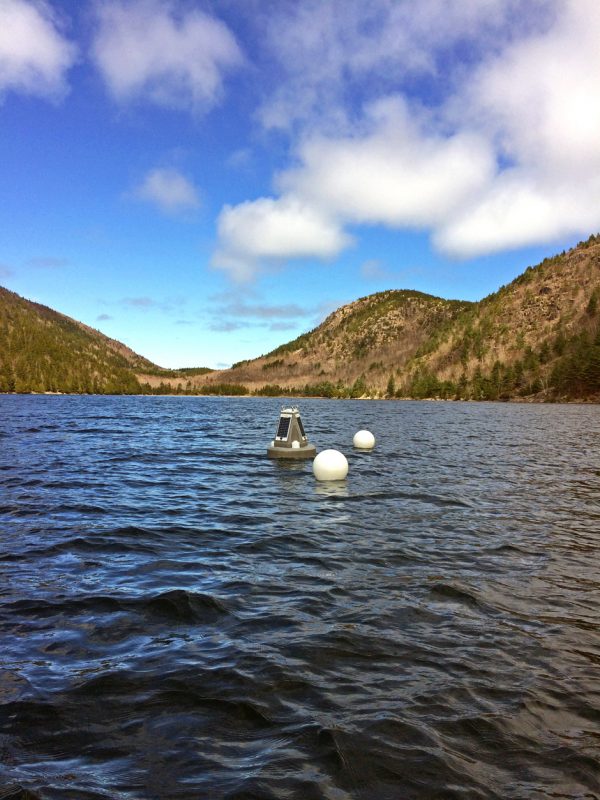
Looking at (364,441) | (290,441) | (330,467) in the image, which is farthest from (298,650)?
(364,441)

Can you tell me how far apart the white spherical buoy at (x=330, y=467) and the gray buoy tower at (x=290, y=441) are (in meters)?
6.46

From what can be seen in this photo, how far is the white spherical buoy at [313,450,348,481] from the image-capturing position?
23500 mm

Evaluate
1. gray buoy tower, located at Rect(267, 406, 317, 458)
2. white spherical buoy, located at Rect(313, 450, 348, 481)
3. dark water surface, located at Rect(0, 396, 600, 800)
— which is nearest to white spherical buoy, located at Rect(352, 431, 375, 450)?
gray buoy tower, located at Rect(267, 406, 317, 458)

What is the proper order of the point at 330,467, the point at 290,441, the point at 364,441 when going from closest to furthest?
1. the point at 330,467
2. the point at 290,441
3. the point at 364,441

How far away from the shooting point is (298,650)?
308 inches

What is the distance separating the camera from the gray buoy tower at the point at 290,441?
1198 inches

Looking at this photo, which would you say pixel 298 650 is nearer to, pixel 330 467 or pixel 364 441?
pixel 330 467

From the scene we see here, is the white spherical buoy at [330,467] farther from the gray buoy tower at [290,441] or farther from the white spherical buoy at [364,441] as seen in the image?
the white spherical buoy at [364,441]

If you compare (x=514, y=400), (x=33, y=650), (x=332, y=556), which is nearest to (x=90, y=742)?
(x=33, y=650)

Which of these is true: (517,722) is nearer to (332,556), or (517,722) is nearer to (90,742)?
(90,742)

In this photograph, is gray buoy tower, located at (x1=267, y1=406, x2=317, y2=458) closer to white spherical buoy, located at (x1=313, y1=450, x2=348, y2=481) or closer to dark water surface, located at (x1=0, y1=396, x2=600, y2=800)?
white spherical buoy, located at (x1=313, y1=450, x2=348, y2=481)

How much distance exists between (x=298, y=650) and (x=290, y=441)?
75.2 feet

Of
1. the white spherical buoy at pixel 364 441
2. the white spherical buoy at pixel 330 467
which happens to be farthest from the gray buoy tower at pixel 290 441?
the white spherical buoy at pixel 364 441

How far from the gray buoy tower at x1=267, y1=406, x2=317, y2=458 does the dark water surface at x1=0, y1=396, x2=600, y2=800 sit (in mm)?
12191
